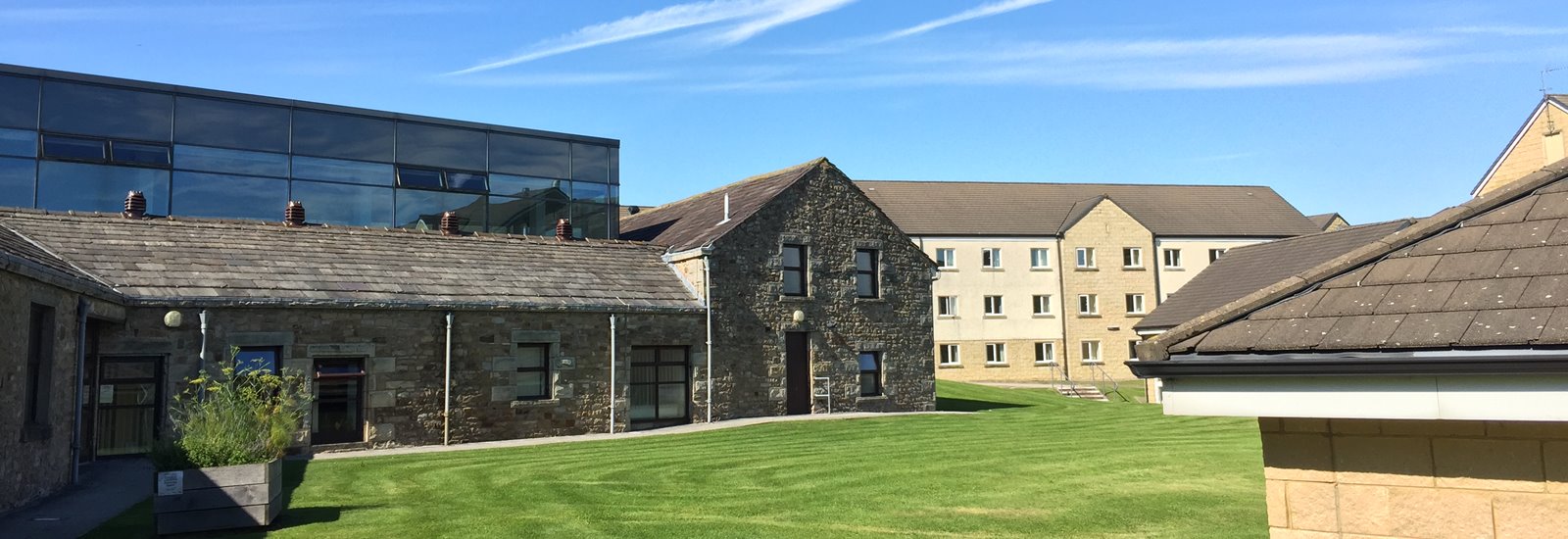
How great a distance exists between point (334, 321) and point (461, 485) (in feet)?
23.2

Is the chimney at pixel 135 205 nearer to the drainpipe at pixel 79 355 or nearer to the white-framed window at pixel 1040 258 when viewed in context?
the drainpipe at pixel 79 355

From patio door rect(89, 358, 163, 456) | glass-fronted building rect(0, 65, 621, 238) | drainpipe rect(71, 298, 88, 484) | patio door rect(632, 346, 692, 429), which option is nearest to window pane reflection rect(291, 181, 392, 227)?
glass-fronted building rect(0, 65, 621, 238)

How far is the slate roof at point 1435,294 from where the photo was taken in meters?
3.90

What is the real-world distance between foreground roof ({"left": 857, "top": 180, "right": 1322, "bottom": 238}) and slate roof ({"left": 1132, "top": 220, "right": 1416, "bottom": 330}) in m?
13.3

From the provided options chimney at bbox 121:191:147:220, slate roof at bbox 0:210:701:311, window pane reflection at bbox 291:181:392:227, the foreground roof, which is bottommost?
slate roof at bbox 0:210:701:311

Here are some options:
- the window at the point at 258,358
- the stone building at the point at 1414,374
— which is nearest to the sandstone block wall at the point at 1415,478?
the stone building at the point at 1414,374

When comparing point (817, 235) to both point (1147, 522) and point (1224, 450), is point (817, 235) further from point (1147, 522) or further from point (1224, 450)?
point (1147, 522)

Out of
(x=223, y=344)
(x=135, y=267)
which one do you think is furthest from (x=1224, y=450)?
(x=135, y=267)

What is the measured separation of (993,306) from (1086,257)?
5.40 meters

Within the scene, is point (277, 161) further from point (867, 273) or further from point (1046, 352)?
point (1046, 352)

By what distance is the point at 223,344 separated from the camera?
63.7 feet

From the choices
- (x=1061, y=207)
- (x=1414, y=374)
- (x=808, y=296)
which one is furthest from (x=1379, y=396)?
(x=1061, y=207)

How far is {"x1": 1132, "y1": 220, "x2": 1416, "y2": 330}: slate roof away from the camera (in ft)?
118

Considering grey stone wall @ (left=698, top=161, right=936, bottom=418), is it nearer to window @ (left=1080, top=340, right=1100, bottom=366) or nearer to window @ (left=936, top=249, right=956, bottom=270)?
window @ (left=936, top=249, right=956, bottom=270)
